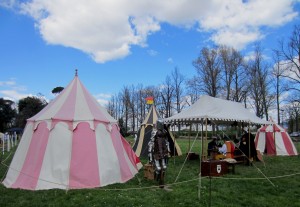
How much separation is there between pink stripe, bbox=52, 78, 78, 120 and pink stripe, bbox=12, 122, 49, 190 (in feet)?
1.72

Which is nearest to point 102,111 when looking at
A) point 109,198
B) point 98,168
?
point 98,168

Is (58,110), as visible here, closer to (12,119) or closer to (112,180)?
(112,180)

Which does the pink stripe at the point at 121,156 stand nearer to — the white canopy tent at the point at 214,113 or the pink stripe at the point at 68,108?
the pink stripe at the point at 68,108

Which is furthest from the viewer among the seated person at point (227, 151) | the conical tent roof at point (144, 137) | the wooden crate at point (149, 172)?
the conical tent roof at point (144, 137)

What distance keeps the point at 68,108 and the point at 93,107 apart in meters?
0.79

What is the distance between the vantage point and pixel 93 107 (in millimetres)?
9383

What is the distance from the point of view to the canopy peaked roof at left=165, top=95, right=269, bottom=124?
11602 millimetres

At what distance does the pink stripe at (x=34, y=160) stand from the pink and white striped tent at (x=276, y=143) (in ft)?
44.7

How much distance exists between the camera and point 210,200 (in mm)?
6348

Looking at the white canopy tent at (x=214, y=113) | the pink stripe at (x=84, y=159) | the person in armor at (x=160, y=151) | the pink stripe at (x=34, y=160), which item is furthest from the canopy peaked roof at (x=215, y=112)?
the pink stripe at (x=34, y=160)

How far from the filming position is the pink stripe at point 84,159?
313 inches

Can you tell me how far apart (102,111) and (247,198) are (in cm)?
513

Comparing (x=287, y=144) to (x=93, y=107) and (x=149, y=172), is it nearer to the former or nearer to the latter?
(x=149, y=172)

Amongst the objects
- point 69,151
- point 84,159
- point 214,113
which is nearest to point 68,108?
point 69,151
